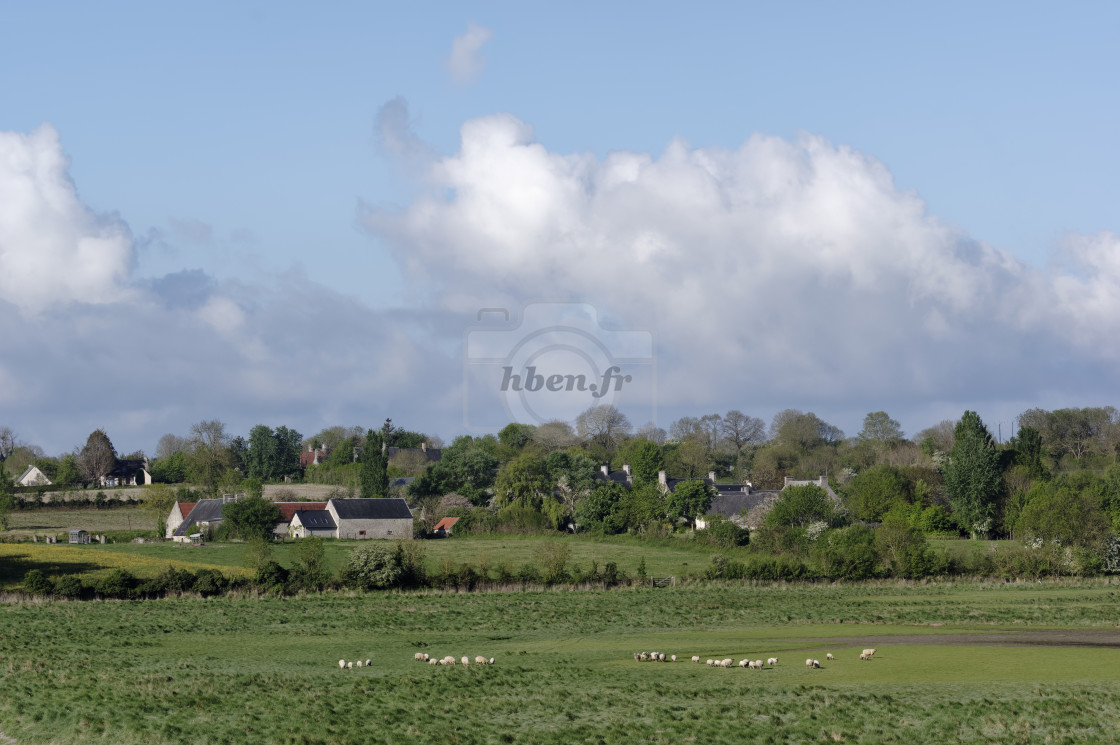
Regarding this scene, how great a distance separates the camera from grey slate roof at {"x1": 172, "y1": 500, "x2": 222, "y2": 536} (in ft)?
370

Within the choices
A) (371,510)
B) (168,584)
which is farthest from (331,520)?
(168,584)

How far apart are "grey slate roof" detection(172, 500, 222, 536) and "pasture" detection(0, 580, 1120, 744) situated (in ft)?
171

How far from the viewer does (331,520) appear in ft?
374

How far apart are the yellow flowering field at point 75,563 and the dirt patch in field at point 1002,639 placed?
1621 inches

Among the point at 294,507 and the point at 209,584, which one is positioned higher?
the point at 294,507

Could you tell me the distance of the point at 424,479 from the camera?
13425cm

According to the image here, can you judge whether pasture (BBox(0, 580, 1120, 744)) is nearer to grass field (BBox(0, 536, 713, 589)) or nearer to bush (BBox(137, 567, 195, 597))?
bush (BBox(137, 567, 195, 597))

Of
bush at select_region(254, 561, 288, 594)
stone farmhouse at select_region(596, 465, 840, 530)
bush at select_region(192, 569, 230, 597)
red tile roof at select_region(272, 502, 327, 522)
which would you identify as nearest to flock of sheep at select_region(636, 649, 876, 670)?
bush at select_region(254, 561, 288, 594)

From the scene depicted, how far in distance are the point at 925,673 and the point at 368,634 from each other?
24455mm

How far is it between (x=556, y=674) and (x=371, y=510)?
81.0 m

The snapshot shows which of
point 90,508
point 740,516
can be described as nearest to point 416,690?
point 740,516

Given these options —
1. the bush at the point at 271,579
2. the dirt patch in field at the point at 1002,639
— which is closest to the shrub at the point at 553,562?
the bush at the point at 271,579

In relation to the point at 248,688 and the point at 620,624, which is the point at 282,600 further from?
the point at 248,688

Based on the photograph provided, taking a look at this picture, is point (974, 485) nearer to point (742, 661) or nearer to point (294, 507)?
point (294, 507)
